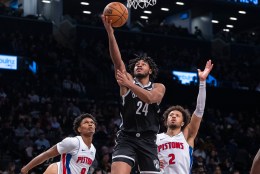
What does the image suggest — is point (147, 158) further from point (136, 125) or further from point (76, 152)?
point (76, 152)

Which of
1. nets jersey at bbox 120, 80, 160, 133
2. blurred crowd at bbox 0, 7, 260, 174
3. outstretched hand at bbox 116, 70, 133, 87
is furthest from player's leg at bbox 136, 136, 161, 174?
blurred crowd at bbox 0, 7, 260, 174

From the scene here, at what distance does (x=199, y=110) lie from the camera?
7977 mm

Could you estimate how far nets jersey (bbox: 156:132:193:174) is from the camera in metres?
7.92

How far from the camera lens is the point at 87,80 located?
24000 mm

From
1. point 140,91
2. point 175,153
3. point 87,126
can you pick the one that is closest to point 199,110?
point 175,153

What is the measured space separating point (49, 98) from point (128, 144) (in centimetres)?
1282

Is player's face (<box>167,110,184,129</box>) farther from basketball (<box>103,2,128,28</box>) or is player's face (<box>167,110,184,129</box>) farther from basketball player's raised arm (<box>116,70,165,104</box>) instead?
basketball (<box>103,2,128,28</box>)

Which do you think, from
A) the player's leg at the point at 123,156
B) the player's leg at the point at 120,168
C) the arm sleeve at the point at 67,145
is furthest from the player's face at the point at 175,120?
the arm sleeve at the point at 67,145

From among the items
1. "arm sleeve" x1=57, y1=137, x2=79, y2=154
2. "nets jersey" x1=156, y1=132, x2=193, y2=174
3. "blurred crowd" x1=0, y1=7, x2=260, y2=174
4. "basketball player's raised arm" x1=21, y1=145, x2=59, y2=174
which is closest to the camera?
"nets jersey" x1=156, y1=132, x2=193, y2=174

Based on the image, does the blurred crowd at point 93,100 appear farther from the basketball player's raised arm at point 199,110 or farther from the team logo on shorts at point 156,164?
the team logo on shorts at point 156,164

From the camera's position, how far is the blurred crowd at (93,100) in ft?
55.1

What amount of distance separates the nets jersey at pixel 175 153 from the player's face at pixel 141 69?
1095mm

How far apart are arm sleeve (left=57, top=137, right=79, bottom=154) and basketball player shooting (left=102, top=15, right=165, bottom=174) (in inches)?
57.9

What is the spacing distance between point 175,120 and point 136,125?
99cm
